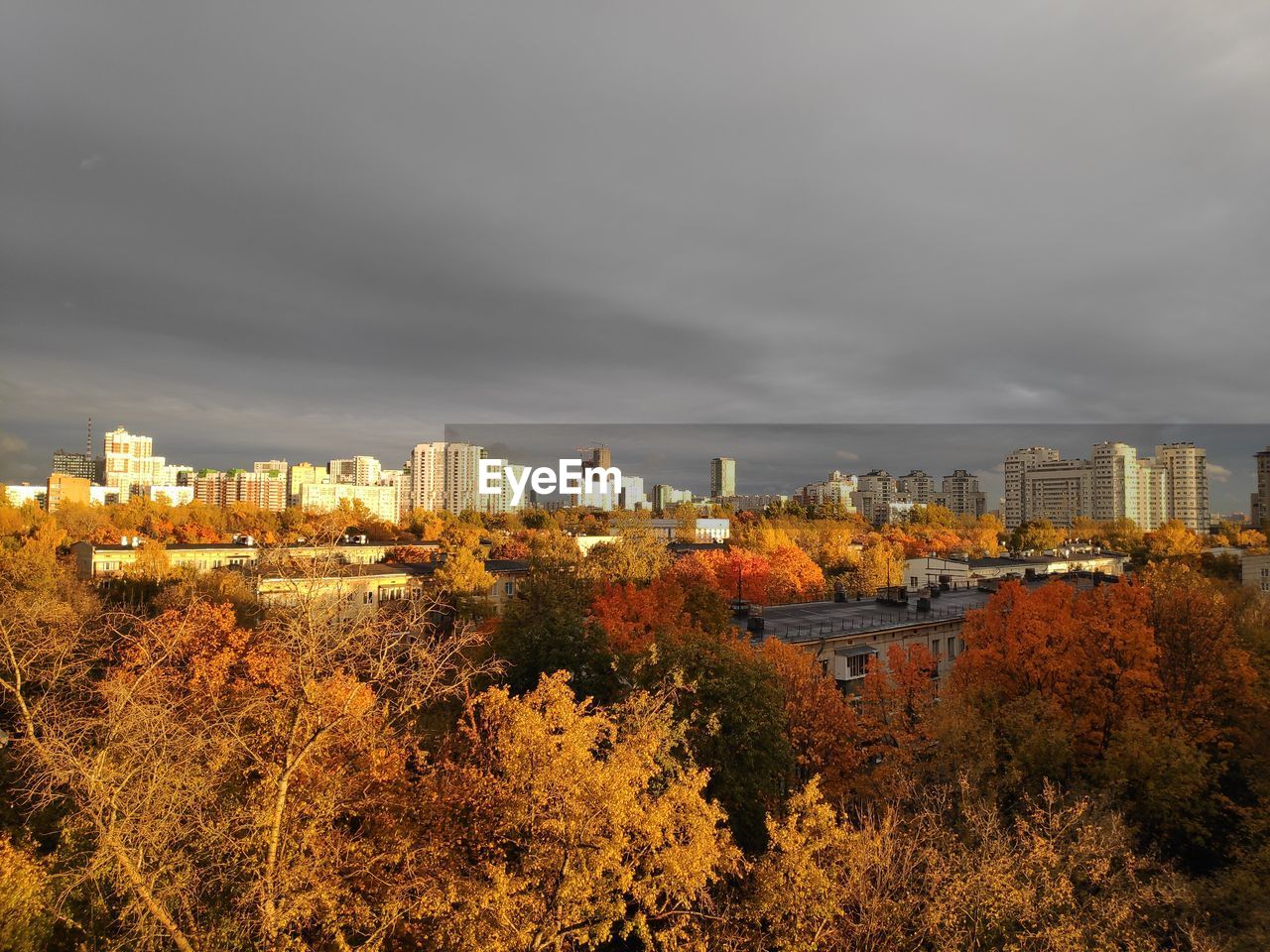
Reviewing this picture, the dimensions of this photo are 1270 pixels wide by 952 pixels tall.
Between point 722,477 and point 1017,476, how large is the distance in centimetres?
4196

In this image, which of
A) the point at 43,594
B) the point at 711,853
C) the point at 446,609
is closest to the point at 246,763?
the point at 711,853

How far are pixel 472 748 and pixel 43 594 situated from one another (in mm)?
20416

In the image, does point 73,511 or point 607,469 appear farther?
point 607,469

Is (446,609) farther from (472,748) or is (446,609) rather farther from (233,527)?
(233,527)

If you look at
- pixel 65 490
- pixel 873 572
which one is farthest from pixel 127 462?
pixel 873 572

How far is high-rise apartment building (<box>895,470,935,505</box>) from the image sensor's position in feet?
385

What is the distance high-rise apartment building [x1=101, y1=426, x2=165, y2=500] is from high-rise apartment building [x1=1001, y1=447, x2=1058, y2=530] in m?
123

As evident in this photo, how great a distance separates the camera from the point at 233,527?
69.3 m

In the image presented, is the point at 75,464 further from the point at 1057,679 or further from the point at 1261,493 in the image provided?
the point at 1261,493

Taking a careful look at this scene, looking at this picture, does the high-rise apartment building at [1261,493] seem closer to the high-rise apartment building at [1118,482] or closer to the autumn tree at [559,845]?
the high-rise apartment building at [1118,482]

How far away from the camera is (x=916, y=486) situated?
119438 mm

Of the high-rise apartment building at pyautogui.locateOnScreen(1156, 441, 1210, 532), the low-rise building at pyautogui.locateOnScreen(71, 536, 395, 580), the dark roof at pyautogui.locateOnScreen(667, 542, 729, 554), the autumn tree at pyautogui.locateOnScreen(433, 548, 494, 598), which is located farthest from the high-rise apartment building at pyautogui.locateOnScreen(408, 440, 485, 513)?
the high-rise apartment building at pyautogui.locateOnScreen(1156, 441, 1210, 532)

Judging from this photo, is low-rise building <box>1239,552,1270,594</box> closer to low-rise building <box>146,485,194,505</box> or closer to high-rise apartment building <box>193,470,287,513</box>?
low-rise building <box>146,485,194,505</box>

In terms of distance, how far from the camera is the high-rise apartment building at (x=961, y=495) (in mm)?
108562
